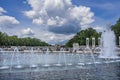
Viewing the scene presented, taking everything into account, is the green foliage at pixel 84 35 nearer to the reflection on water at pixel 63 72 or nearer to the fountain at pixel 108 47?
the fountain at pixel 108 47

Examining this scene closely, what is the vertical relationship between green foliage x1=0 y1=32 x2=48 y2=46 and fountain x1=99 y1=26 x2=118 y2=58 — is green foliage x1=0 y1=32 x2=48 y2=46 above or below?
above

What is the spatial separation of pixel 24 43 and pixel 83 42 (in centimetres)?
4810

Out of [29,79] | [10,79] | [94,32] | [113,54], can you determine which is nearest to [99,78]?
[29,79]

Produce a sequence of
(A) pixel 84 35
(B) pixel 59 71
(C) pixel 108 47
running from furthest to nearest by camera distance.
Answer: (A) pixel 84 35
(C) pixel 108 47
(B) pixel 59 71

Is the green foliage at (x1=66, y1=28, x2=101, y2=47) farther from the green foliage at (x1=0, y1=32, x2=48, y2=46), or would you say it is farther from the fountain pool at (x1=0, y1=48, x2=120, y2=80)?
the fountain pool at (x1=0, y1=48, x2=120, y2=80)

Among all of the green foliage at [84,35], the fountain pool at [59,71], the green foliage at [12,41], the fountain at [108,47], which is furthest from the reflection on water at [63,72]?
the green foliage at [12,41]

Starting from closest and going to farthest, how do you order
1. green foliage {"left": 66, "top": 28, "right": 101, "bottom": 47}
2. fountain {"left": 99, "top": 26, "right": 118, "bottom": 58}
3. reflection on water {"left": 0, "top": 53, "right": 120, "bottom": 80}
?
reflection on water {"left": 0, "top": 53, "right": 120, "bottom": 80} < fountain {"left": 99, "top": 26, "right": 118, "bottom": 58} < green foliage {"left": 66, "top": 28, "right": 101, "bottom": 47}

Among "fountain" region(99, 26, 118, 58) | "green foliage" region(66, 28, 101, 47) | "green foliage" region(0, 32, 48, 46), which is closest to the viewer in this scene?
"fountain" region(99, 26, 118, 58)

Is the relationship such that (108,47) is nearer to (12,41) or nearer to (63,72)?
(63,72)

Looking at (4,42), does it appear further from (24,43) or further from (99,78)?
(99,78)

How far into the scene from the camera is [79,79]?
17.5m

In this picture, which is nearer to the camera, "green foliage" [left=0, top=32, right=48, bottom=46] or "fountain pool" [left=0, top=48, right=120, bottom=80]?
"fountain pool" [left=0, top=48, right=120, bottom=80]

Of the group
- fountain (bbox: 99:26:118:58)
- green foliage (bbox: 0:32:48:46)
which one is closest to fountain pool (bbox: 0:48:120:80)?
fountain (bbox: 99:26:118:58)

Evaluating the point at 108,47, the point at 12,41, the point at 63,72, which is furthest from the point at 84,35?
the point at 63,72
